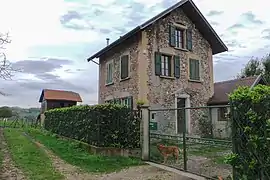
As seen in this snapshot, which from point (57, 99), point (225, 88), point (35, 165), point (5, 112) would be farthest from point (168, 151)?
point (5, 112)

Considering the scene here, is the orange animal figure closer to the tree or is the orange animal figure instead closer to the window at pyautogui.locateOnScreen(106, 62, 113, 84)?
the tree

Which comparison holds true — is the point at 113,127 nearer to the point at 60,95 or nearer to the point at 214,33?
the point at 214,33

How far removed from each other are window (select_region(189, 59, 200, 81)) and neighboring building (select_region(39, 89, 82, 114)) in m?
19.3

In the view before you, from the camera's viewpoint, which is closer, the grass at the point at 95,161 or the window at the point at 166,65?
the grass at the point at 95,161

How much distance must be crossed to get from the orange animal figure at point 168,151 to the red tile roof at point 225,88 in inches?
329

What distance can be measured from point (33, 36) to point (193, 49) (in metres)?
9.45

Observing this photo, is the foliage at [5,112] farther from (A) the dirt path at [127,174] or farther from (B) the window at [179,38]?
(A) the dirt path at [127,174]

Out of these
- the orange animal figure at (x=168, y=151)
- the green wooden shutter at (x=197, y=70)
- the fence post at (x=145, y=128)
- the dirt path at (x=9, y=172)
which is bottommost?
the dirt path at (x=9, y=172)

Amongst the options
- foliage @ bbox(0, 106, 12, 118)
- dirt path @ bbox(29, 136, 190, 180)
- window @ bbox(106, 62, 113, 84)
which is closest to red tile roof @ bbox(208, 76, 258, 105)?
window @ bbox(106, 62, 113, 84)

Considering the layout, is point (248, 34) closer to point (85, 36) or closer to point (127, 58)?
point (127, 58)

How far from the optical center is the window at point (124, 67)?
16.3m

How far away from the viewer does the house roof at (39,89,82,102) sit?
105 ft

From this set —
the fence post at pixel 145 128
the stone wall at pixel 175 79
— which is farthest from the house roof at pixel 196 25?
the fence post at pixel 145 128

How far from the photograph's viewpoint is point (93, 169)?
26.3 feet
